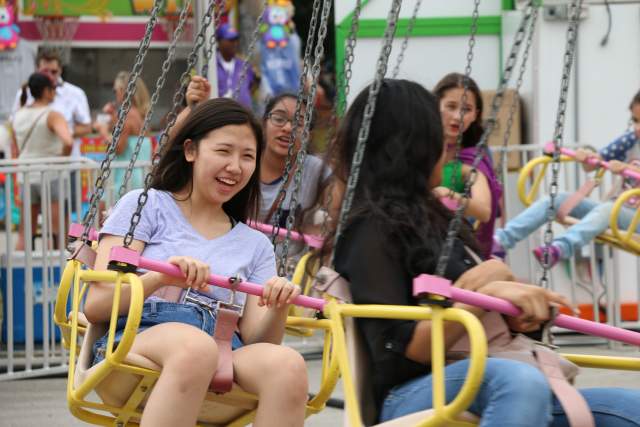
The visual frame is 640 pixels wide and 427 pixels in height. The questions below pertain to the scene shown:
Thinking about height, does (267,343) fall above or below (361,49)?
below

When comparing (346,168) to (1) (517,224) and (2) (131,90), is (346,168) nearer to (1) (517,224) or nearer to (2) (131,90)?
(2) (131,90)

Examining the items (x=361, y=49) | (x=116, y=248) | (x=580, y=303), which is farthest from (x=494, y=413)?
(x=361, y=49)

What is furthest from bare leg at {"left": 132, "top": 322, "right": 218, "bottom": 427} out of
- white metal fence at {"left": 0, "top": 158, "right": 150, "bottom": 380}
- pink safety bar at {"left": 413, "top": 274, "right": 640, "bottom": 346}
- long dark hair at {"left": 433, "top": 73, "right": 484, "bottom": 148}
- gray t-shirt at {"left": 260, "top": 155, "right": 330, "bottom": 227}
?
white metal fence at {"left": 0, "top": 158, "right": 150, "bottom": 380}

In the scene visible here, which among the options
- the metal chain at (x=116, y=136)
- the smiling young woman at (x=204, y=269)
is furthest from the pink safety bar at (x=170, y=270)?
the metal chain at (x=116, y=136)

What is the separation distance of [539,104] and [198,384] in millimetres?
5612

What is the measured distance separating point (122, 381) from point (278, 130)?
251cm

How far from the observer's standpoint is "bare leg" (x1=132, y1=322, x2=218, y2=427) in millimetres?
3760

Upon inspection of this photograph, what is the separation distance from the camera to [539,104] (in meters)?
9.01

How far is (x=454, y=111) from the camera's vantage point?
6250mm

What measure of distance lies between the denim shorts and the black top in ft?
2.59

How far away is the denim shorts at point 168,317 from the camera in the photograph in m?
4.07

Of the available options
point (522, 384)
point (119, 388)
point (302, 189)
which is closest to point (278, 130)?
point (302, 189)

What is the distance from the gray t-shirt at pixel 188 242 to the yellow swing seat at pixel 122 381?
209mm

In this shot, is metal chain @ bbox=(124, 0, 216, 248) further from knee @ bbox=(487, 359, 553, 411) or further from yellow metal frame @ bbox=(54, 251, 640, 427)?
knee @ bbox=(487, 359, 553, 411)
